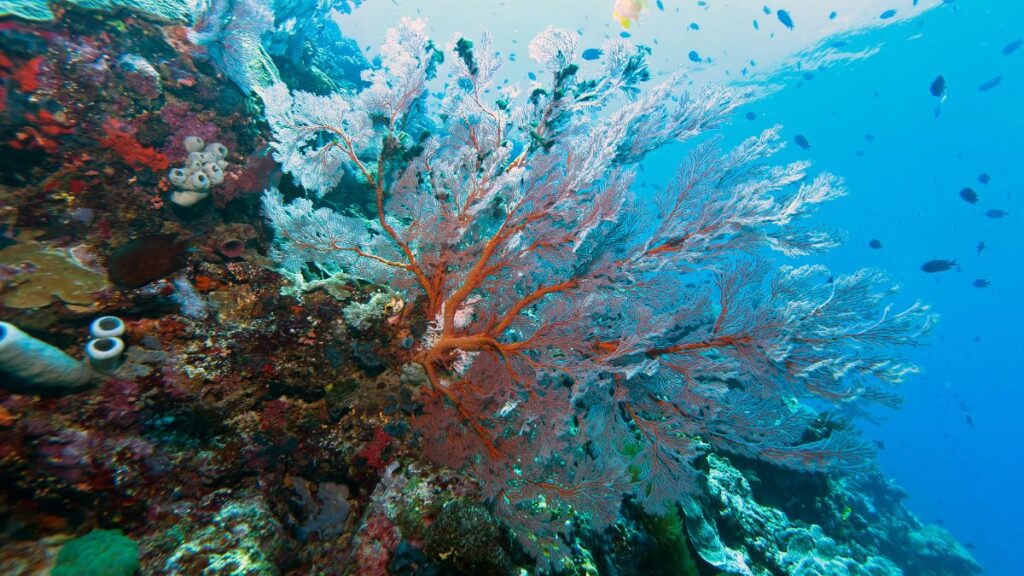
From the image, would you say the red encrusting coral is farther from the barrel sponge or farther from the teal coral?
the barrel sponge

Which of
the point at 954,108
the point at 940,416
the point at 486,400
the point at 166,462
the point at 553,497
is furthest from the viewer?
the point at 940,416

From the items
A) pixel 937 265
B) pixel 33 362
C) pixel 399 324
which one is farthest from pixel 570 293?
pixel 937 265

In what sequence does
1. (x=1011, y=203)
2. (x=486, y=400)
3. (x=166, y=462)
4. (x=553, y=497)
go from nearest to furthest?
(x=166, y=462) < (x=553, y=497) < (x=486, y=400) < (x=1011, y=203)

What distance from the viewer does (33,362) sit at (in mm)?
2299

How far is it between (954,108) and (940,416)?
62705 mm

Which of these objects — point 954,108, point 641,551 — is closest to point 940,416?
point 954,108

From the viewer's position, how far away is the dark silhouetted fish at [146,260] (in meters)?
3.04

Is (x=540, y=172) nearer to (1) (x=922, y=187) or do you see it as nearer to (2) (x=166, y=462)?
(2) (x=166, y=462)

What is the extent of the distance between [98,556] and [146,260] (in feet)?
7.11

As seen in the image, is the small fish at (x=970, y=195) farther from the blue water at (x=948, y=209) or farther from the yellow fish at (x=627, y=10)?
the blue water at (x=948, y=209)

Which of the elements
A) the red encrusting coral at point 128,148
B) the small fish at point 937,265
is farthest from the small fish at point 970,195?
the red encrusting coral at point 128,148

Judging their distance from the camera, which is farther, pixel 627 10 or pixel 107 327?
pixel 627 10

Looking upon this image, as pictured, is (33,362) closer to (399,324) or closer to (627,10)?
(399,324)

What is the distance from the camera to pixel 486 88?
3.89m
